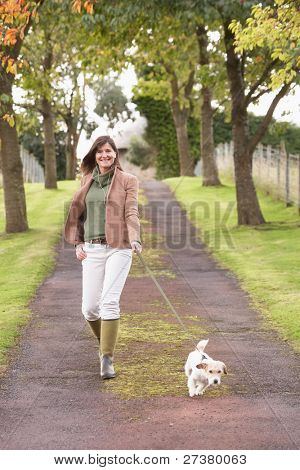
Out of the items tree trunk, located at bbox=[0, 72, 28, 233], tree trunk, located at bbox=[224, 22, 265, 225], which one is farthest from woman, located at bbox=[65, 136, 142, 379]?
tree trunk, located at bbox=[224, 22, 265, 225]

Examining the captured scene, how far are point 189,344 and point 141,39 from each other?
16683mm

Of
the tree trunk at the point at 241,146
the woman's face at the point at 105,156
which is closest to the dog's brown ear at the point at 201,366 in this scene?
the woman's face at the point at 105,156

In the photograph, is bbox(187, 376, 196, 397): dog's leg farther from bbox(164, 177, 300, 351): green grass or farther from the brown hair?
bbox(164, 177, 300, 351): green grass

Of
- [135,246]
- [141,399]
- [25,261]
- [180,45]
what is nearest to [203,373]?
[141,399]

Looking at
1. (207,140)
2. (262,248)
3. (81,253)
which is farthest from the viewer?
(207,140)

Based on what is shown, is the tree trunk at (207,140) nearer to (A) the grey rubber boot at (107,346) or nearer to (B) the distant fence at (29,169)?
(B) the distant fence at (29,169)

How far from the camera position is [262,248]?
19078mm

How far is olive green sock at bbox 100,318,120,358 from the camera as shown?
764 cm

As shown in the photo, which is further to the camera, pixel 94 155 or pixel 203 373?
pixel 94 155

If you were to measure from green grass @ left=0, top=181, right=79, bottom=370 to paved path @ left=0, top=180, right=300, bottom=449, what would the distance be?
0.26 m

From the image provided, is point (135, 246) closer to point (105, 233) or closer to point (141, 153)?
point (105, 233)

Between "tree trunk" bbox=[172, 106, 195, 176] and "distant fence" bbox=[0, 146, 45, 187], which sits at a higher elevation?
"tree trunk" bbox=[172, 106, 195, 176]

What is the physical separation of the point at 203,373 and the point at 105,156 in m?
2.35

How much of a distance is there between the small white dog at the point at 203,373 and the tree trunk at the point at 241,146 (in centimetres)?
1613
